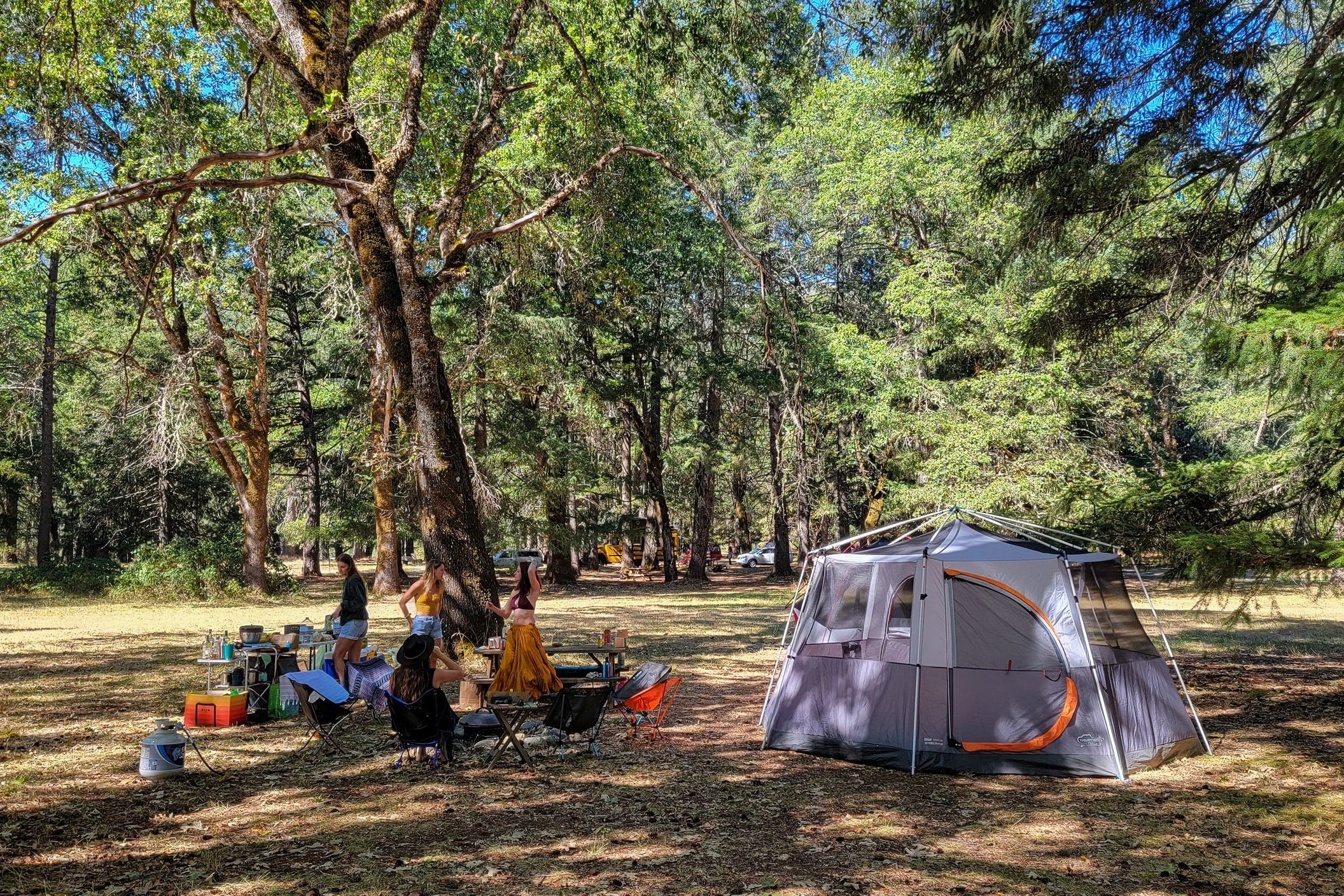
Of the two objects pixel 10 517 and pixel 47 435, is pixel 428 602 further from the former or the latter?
pixel 10 517

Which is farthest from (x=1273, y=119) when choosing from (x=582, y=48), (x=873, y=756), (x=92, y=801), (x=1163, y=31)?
(x=92, y=801)

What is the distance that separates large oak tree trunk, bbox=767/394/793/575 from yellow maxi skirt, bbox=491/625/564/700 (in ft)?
58.8

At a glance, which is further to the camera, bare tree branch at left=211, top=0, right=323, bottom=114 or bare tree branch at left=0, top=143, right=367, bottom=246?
bare tree branch at left=211, top=0, right=323, bottom=114

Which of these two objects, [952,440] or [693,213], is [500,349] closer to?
[693,213]

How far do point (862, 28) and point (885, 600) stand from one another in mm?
5700

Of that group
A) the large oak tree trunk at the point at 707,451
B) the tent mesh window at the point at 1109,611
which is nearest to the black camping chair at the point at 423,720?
the tent mesh window at the point at 1109,611

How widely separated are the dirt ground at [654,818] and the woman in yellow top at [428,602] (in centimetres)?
104

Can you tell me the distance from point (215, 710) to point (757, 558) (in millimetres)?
34584

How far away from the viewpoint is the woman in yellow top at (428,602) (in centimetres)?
959

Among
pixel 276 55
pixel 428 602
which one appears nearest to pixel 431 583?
pixel 428 602

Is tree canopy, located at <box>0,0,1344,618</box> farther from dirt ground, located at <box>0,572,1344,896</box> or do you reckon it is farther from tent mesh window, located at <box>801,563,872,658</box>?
tent mesh window, located at <box>801,563,872,658</box>

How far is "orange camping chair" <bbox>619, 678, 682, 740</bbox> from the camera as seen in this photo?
28.7 feet

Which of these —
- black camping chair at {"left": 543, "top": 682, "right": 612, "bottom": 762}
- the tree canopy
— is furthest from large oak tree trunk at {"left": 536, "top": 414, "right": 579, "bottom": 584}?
black camping chair at {"left": 543, "top": 682, "right": 612, "bottom": 762}

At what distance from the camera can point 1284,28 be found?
9.34 metres
